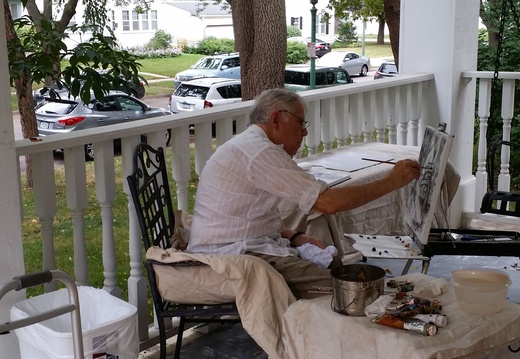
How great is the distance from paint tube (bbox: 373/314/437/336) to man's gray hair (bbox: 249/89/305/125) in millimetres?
1042

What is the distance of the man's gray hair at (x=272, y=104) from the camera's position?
118 inches

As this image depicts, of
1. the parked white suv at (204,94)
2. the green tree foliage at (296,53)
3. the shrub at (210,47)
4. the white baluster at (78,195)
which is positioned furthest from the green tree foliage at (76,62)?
the shrub at (210,47)

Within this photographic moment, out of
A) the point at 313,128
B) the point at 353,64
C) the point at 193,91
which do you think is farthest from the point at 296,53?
the point at 313,128

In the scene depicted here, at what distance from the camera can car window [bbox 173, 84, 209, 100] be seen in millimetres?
15025

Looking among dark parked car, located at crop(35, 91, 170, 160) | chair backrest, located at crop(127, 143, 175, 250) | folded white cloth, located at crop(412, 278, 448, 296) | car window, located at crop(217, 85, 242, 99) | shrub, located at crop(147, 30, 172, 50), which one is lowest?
dark parked car, located at crop(35, 91, 170, 160)

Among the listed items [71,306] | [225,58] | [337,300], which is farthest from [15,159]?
[225,58]

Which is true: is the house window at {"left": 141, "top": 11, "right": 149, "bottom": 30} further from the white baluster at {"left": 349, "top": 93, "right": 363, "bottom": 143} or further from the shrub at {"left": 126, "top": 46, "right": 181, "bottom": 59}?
the white baluster at {"left": 349, "top": 93, "right": 363, "bottom": 143}

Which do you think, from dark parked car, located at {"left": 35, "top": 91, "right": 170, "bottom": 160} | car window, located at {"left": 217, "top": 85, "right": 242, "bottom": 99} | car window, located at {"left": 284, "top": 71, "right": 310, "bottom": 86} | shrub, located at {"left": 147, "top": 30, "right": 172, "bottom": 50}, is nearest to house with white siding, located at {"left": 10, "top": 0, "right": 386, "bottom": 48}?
shrub, located at {"left": 147, "top": 30, "right": 172, "bottom": 50}

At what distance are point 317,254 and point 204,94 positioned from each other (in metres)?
12.1

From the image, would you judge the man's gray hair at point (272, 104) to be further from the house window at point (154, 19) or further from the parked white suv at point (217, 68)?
the house window at point (154, 19)

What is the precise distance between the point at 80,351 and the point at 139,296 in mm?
1247

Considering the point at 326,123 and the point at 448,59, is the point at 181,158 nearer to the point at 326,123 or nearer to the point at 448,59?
the point at 326,123

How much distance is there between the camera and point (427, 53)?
552cm

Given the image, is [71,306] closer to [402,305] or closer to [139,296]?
[402,305]
